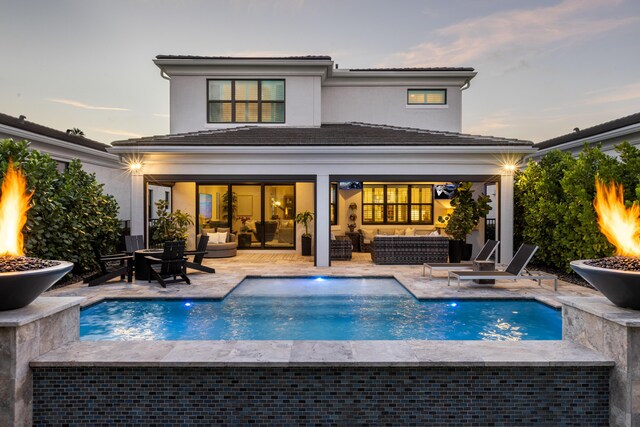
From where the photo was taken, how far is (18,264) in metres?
4.21

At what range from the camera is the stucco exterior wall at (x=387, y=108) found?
17656 millimetres

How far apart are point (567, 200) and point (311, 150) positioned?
25.0ft

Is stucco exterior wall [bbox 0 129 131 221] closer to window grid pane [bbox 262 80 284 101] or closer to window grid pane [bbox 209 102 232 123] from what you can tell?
window grid pane [bbox 209 102 232 123]

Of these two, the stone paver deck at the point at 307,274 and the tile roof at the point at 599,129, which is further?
the tile roof at the point at 599,129

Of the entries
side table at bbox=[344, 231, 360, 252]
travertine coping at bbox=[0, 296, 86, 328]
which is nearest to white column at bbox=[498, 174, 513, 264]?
side table at bbox=[344, 231, 360, 252]

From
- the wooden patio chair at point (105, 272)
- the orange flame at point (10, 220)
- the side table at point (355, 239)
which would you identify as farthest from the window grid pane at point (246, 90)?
the orange flame at point (10, 220)

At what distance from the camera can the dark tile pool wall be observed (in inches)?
157

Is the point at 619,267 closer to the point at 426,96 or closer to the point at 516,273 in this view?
the point at 516,273

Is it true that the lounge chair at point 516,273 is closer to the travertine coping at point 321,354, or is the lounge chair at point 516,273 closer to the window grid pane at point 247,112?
the travertine coping at point 321,354

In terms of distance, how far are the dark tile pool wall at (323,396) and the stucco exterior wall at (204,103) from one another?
13007mm

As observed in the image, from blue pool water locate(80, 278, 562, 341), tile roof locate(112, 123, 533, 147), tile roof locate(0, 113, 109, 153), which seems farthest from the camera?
tile roof locate(112, 123, 533, 147)

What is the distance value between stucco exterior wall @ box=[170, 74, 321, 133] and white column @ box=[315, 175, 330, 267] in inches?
155

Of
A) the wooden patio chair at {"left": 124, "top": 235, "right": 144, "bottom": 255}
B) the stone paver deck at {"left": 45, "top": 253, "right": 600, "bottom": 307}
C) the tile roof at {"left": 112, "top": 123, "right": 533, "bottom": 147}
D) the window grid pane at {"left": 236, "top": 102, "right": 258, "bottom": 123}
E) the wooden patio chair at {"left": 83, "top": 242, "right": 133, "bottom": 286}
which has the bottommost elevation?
the stone paver deck at {"left": 45, "top": 253, "right": 600, "bottom": 307}

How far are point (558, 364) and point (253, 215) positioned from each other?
15.1 metres
